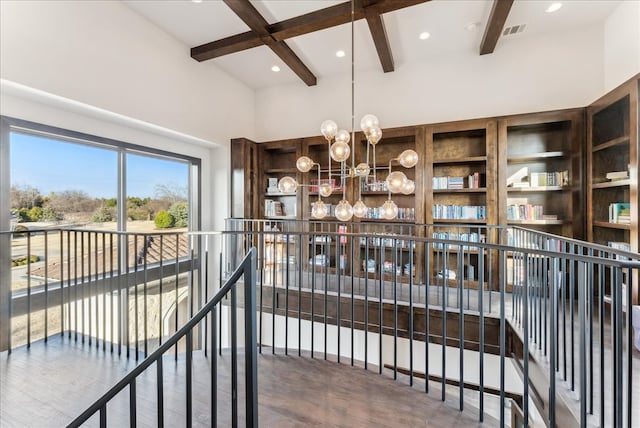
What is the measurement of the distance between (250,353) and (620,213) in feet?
13.9

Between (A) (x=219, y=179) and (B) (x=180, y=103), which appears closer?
(B) (x=180, y=103)

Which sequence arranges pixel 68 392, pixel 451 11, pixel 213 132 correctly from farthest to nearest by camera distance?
pixel 213 132 < pixel 451 11 < pixel 68 392

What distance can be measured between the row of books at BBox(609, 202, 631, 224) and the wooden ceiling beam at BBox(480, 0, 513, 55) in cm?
258

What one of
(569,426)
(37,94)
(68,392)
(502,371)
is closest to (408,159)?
(502,371)

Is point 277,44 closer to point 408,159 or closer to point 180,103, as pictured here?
point 180,103

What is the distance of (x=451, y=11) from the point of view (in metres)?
3.63

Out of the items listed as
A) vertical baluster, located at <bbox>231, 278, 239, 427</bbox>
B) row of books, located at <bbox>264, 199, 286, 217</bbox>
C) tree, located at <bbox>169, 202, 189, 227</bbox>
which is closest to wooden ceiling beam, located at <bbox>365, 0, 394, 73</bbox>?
row of books, located at <bbox>264, 199, 286, 217</bbox>

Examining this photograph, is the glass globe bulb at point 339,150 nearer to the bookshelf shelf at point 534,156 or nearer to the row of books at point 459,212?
the row of books at point 459,212

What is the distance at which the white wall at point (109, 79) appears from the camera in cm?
274

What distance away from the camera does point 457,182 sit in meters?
4.37

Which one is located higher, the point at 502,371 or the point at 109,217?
the point at 109,217

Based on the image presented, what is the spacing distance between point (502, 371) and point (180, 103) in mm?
4911

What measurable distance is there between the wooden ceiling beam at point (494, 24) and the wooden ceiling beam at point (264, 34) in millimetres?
2750

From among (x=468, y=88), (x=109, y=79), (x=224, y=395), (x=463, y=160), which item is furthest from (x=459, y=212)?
(x=109, y=79)
